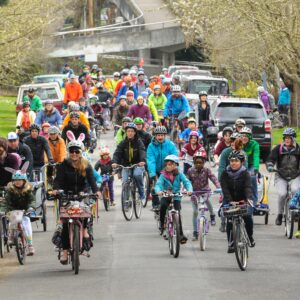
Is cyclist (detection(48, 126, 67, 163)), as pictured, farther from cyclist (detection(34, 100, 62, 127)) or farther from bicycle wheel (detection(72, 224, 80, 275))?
bicycle wheel (detection(72, 224, 80, 275))

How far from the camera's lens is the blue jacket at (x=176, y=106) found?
35.5 m

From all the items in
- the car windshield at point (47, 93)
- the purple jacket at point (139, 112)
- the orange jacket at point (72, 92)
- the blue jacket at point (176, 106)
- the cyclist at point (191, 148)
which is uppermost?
the car windshield at point (47, 93)

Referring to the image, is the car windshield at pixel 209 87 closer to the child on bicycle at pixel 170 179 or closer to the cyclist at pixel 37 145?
the cyclist at pixel 37 145

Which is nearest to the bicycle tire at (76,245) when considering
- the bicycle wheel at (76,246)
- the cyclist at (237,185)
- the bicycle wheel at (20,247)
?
the bicycle wheel at (76,246)

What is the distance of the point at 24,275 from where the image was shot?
55.6 feet

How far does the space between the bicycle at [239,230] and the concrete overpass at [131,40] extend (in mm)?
57279

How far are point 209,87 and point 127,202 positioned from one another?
69.7 feet

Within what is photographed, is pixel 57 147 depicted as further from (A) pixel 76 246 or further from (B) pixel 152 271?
(A) pixel 76 246

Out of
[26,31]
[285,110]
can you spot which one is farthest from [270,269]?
[285,110]

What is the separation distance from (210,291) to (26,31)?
86.0 ft

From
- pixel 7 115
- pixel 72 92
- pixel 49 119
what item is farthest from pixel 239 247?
pixel 7 115

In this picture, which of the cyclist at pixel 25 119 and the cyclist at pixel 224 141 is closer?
the cyclist at pixel 224 141

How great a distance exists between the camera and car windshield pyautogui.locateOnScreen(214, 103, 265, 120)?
34688 millimetres

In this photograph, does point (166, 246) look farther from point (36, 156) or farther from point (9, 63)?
point (9, 63)
